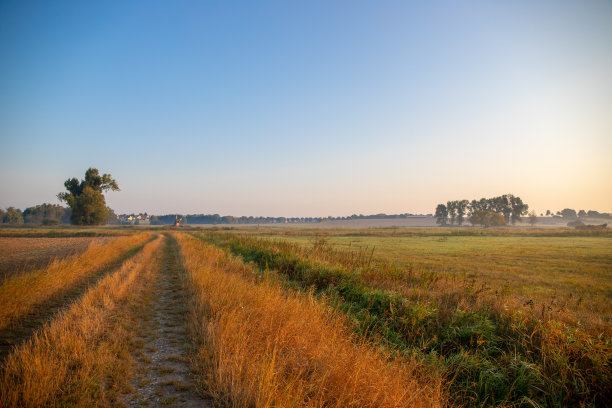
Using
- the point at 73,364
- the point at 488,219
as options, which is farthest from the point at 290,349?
the point at 488,219

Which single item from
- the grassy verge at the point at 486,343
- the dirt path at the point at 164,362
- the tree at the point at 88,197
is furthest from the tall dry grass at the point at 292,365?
the tree at the point at 88,197

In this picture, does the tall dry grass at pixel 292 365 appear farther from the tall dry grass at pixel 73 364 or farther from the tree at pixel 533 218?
the tree at pixel 533 218

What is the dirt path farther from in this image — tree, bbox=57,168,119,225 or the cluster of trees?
the cluster of trees

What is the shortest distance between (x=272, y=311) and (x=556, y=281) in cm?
1539

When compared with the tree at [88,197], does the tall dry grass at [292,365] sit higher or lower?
lower

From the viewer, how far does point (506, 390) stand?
4.48m

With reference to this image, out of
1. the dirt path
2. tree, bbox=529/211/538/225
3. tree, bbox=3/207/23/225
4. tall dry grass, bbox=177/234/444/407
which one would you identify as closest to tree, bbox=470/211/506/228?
tree, bbox=529/211/538/225

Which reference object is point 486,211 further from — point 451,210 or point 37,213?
point 37,213

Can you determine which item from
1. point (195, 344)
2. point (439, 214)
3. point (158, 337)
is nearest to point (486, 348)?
point (195, 344)

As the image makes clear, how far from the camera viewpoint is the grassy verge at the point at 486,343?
4.43 m

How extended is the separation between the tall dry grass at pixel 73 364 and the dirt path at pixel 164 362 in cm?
29

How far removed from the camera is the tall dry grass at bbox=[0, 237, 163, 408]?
3253 millimetres

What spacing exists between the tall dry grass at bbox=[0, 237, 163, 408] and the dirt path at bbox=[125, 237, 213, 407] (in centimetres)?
29

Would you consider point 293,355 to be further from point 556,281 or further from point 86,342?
point 556,281
